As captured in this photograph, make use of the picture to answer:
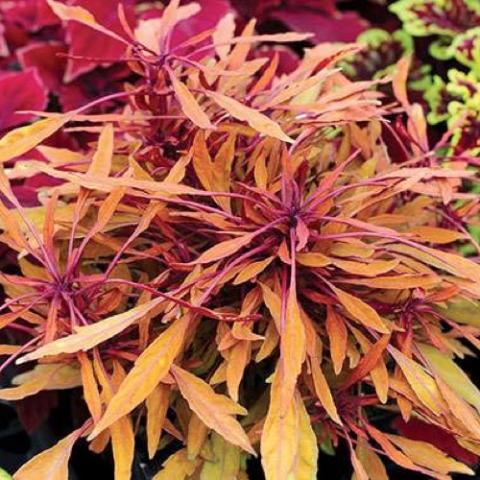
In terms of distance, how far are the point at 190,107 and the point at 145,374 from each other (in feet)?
0.64

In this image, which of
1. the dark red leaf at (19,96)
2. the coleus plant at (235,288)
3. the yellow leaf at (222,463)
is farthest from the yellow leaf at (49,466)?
the dark red leaf at (19,96)

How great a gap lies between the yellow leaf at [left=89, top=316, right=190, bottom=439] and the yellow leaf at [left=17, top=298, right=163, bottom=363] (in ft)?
0.08

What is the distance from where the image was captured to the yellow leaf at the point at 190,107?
2.19 feet

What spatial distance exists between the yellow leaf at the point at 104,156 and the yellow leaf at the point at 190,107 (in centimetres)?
8

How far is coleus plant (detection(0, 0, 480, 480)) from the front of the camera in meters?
0.65

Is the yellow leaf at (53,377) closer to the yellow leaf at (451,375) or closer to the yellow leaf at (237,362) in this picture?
the yellow leaf at (237,362)

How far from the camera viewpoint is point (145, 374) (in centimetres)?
62

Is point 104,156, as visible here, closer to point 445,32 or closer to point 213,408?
point 213,408

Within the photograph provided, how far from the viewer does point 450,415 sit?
67cm

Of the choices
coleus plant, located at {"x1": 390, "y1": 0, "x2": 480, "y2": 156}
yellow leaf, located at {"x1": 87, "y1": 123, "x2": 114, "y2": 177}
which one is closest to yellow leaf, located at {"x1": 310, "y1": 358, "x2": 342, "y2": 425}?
yellow leaf, located at {"x1": 87, "y1": 123, "x2": 114, "y2": 177}

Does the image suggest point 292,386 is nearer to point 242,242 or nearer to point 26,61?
point 242,242

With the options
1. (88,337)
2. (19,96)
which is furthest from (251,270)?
(19,96)

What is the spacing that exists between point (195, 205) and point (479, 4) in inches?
26.9

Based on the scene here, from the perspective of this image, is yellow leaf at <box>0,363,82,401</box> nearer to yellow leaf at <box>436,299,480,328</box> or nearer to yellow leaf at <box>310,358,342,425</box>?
yellow leaf at <box>310,358,342,425</box>
